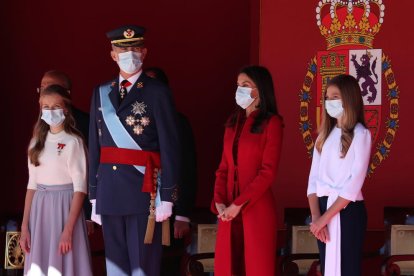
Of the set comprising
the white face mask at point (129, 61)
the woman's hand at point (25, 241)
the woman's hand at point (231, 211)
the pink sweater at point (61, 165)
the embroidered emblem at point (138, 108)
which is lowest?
the woman's hand at point (25, 241)

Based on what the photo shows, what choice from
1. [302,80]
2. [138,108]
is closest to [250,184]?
[138,108]

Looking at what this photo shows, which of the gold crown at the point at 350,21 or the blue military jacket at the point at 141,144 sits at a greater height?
the gold crown at the point at 350,21

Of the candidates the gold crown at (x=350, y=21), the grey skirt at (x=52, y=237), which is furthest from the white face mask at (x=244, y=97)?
the gold crown at (x=350, y=21)

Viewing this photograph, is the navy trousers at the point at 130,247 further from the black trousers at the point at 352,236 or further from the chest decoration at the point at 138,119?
the black trousers at the point at 352,236

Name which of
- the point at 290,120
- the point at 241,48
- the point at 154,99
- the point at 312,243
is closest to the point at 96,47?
the point at 241,48

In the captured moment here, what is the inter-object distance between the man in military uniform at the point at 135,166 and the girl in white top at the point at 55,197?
0.50m

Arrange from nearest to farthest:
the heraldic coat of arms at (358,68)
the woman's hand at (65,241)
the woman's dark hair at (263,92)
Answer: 1. the woman's dark hair at (263,92)
2. the woman's hand at (65,241)
3. the heraldic coat of arms at (358,68)

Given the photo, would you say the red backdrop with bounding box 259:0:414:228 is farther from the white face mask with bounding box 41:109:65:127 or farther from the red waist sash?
the red waist sash

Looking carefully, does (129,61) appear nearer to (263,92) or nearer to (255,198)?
(263,92)

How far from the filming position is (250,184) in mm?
4801

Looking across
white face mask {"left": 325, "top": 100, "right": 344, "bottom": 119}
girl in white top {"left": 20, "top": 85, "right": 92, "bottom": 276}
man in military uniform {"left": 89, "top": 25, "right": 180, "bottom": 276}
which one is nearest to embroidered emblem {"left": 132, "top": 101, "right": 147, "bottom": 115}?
man in military uniform {"left": 89, "top": 25, "right": 180, "bottom": 276}

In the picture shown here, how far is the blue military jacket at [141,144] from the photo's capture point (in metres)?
4.63

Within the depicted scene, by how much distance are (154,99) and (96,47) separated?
311 centimetres

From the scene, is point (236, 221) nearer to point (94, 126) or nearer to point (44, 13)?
point (94, 126)
